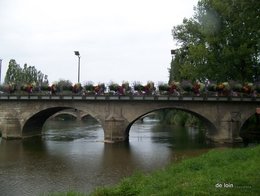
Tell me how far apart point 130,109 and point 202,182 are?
90.4 ft

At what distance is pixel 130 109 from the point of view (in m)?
40.1

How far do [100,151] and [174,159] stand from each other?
762 cm

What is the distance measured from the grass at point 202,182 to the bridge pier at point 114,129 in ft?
66.6

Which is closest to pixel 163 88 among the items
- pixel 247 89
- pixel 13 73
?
pixel 247 89

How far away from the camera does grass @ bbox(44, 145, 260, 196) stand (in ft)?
37.9

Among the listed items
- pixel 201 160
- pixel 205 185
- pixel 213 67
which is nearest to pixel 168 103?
pixel 213 67

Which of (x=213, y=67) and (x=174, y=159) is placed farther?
(x=213, y=67)

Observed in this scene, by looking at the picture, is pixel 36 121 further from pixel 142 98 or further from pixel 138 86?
pixel 142 98

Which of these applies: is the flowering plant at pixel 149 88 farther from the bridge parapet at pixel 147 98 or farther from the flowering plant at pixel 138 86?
the bridge parapet at pixel 147 98

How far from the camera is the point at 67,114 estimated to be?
96.2 m

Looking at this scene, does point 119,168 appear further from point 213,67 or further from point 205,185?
point 213,67

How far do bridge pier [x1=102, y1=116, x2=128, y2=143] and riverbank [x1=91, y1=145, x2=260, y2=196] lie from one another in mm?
20344

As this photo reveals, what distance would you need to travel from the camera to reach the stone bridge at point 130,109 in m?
39.3

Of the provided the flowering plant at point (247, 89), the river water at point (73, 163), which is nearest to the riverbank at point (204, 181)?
the river water at point (73, 163)
